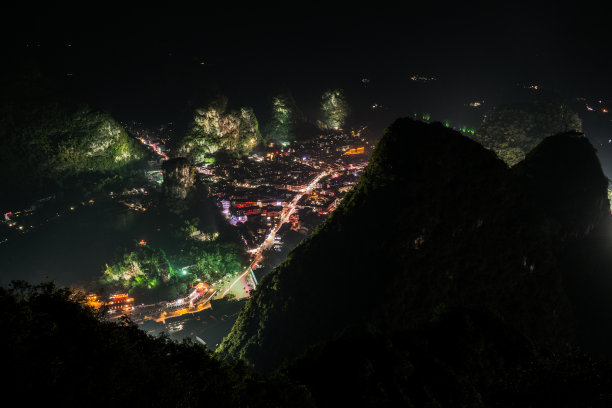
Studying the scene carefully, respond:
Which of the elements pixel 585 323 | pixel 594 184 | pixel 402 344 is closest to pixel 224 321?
pixel 402 344

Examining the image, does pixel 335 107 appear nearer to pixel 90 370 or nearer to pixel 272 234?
pixel 272 234

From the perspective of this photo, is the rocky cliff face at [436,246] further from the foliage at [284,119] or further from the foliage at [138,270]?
the foliage at [284,119]

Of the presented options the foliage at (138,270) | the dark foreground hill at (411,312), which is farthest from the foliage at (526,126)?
the foliage at (138,270)

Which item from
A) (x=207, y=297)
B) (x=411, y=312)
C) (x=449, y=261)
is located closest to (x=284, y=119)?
(x=207, y=297)

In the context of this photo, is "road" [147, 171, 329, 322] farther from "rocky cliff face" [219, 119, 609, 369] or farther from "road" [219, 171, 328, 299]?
"rocky cliff face" [219, 119, 609, 369]

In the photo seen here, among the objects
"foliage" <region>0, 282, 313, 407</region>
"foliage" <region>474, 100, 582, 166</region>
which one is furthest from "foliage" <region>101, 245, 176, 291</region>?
"foliage" <region>474, 100, 582, 166</region>

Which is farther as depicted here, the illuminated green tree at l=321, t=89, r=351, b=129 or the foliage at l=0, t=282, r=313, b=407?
the illuminated green tree at l=321, t=89, r=351, b=129
